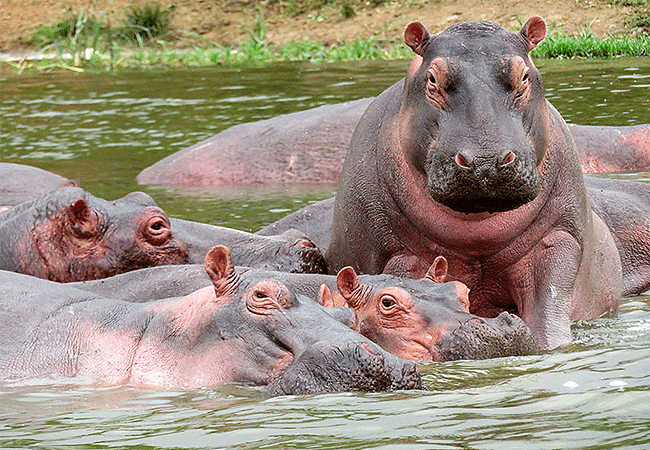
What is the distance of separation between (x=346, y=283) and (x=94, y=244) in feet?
5.44

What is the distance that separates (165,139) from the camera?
13.2 m

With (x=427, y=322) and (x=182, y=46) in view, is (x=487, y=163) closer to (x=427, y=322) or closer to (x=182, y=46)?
(x=427, y=322)

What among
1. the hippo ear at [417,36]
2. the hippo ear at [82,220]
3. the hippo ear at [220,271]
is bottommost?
the hippo ear at [82,220]

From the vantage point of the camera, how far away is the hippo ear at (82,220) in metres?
6.61

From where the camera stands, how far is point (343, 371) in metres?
4.35

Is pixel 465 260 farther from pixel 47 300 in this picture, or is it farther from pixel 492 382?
pixel 47 300

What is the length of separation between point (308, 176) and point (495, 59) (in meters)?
5.09

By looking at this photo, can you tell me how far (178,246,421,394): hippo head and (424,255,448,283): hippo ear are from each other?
1.00 m

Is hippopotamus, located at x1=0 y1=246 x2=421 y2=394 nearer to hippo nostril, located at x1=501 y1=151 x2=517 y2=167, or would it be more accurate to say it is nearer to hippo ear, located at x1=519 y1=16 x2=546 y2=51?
hippo nostril, located at x1=501 y1=151 x2=517 y2=167

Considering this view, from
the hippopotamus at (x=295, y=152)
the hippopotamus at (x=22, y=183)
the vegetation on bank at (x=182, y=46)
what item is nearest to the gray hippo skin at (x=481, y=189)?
the hippopotamus at (x=22, y=183)

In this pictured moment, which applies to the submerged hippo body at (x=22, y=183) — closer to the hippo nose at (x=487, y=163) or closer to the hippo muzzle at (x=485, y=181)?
the hippo muzzle at (x=485, y=181)

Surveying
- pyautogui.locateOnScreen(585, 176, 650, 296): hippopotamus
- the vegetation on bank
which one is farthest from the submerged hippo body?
the vegetation on bank

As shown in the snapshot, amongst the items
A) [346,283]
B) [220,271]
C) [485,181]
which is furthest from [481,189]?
[220,271]

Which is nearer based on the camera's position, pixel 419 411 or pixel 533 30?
pixel 419 411
